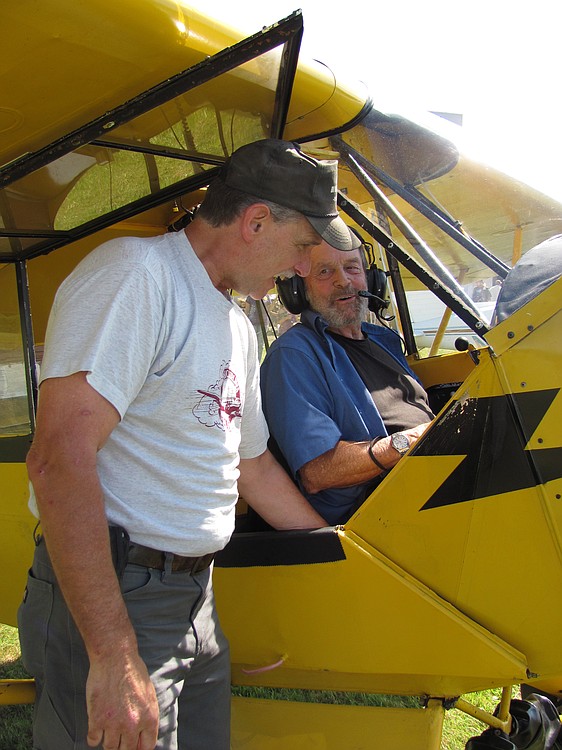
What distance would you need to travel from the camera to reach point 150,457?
1409 mm

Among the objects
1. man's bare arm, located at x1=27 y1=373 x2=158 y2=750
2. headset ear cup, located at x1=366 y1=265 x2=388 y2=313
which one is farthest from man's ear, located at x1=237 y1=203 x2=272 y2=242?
headset ear cup, located at x1=366 y1=265 x2=388 y2=313

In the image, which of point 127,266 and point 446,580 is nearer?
point 127,266

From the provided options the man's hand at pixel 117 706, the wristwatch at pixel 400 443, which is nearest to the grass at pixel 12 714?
the man's hand at pixel 117 706

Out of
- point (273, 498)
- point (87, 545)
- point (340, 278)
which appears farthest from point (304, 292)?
point (87, 545)

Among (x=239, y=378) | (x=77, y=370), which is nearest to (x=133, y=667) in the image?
(x=77, y=370)

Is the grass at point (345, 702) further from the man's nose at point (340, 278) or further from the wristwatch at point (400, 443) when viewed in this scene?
the man's nose at point (340, 278)

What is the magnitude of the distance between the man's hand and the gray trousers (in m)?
0.19

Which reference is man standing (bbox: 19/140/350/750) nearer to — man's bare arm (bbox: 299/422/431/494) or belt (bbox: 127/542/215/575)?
belt (bbox: 127/542/215/575)

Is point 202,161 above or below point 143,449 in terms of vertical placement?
above

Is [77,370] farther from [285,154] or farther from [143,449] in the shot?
[285,154]

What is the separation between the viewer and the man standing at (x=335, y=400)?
2.06m

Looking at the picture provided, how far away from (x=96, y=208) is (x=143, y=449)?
3.56 ft

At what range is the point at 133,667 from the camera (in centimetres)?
124

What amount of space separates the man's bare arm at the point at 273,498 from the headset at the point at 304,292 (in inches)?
32.6
